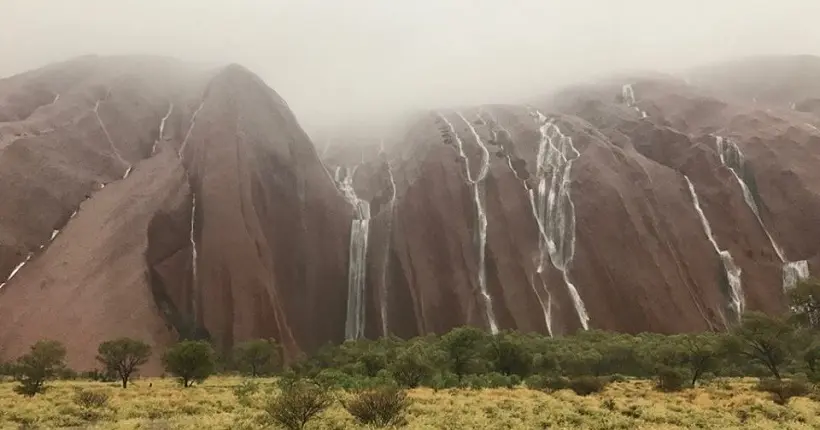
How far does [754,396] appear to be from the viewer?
3181cm

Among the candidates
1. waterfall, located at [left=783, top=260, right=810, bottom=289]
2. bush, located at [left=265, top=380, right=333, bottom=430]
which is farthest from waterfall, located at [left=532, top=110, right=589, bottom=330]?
bush, located at [left=265, top=380, right=333, bottom=430]

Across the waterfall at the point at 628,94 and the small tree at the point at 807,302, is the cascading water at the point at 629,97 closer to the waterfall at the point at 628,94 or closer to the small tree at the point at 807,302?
the waterfall at the point at 628,94

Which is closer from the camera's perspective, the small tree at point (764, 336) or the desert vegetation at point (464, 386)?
the desert vegetation at point (464, 386)

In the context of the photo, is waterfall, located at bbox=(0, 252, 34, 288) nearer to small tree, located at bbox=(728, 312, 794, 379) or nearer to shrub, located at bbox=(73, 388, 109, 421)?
shrub, located at bbox=(73, 388, 109, 421)

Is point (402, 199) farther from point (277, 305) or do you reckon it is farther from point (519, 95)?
point (519, 95)

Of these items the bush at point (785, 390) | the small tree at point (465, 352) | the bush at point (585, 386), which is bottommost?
the small tree at point (465, 352)

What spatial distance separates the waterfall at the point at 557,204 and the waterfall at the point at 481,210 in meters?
7.64

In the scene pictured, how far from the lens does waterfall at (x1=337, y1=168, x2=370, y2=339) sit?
78.6m

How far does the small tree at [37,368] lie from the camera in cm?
3384

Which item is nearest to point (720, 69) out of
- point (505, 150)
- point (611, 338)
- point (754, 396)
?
point (505, 150)

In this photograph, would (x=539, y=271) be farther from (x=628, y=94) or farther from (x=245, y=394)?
(x=628, y=94)

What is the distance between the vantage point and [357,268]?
83875 millimetres

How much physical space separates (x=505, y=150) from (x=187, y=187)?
48.6 m

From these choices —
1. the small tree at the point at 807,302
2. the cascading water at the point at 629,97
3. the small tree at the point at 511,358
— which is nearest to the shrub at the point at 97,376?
the small tree at the point at 511,358
